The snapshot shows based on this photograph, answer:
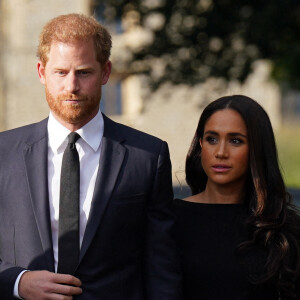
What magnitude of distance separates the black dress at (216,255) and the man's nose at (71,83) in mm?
999

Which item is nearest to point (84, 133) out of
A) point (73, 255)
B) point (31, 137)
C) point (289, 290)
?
point (31, 137)

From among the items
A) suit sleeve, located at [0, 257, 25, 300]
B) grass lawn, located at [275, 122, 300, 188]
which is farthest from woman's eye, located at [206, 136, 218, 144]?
grass lawn, located at [275, 122, 300, 188]

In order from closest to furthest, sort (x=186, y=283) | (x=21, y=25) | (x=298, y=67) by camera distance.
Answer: (x=186, y=283) → (x=298, y=67) → (x=21, y=25)

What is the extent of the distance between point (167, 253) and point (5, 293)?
67cm

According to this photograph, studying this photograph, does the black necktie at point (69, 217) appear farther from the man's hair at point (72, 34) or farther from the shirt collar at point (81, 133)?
the man's hair at point (72, 34)

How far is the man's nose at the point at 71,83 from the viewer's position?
3.07 meters

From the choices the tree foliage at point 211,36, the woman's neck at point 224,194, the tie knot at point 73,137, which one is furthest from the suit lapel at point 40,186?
the tree foliage at point 211,36

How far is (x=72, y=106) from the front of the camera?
10.2 feet

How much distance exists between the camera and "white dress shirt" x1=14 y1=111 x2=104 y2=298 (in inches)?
126

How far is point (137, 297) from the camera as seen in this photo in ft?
10.8

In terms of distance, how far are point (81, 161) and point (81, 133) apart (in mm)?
112

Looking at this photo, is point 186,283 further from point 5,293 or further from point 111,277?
point 5,293

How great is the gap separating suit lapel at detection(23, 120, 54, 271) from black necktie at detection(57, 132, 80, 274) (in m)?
0.05

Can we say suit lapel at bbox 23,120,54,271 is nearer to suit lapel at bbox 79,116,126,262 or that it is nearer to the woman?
suit lapel at bbox 79,116,126,262
